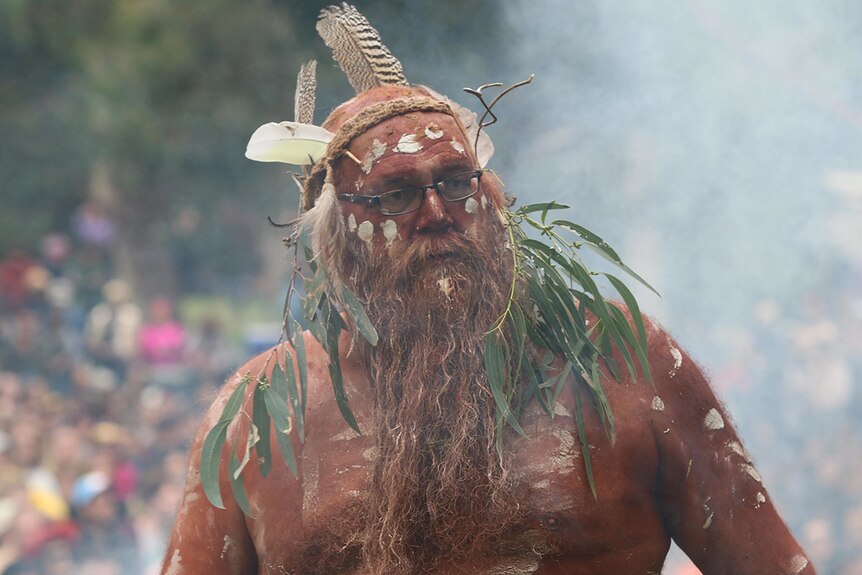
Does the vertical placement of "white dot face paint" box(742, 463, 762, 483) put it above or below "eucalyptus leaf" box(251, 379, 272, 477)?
below

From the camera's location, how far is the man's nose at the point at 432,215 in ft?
9.50

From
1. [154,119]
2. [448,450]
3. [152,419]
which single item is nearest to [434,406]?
[448,450]

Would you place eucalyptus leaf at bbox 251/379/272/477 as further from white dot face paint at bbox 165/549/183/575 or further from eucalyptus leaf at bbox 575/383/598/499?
eucalyptus leaf at bbox 575/383/598/499

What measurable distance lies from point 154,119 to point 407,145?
1004 cm

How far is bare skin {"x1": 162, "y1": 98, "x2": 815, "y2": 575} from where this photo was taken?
2.84 m

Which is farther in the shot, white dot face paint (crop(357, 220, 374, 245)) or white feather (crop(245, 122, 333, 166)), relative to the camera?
white feather (crop(245, 122, 333, 166))

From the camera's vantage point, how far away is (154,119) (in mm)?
12648

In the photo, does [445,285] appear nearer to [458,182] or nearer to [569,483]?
[458,182]

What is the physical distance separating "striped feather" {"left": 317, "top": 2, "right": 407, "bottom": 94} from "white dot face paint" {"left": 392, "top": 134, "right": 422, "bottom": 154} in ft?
0.97

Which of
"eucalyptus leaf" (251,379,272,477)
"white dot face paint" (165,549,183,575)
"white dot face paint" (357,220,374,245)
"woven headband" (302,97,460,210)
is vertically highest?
"woven headband" (302,97,460,210)

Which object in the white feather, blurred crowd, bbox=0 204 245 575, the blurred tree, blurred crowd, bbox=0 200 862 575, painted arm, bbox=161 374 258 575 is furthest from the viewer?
the blurred tree

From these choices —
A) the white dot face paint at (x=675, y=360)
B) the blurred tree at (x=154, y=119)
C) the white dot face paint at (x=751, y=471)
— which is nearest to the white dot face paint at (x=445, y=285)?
the white dot face paint at (x=675, y=360)

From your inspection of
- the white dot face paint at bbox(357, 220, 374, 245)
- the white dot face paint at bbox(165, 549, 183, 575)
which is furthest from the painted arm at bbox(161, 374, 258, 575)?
the white dot face paint at bbox(357, 220, 374, 245)

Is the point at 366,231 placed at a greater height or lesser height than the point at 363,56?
lesser
